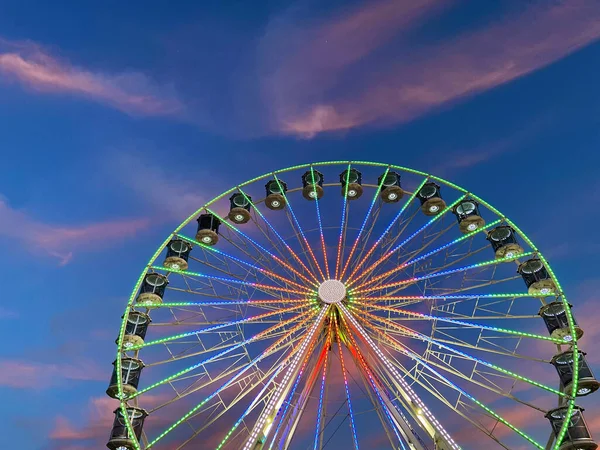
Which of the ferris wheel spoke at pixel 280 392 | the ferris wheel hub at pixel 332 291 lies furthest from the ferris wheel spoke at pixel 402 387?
the ferris wheel spoke at pixel 280 392

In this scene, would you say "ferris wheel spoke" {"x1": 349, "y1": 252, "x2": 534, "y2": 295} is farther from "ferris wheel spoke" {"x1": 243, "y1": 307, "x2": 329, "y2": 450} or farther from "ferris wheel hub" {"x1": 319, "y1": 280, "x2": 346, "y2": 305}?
"ferris wheel spoke" {"x1": 243, "y1": 307, "x2": 329, "y2": 450}

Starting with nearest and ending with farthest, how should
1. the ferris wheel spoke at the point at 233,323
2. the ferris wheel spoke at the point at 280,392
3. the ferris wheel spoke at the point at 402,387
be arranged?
the ferris wheel spoke at the point at 402,387 < the ferris wheel spoke at the point at 280,392 < the ferris wheel spoke at the point at 233,323

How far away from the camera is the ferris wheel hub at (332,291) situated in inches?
720

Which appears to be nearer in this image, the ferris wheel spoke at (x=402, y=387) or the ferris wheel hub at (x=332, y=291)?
the ferris wheel spoke at (x=402, y=387)

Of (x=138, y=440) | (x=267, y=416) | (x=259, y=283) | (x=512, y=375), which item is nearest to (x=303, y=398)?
(x=267, y=416)

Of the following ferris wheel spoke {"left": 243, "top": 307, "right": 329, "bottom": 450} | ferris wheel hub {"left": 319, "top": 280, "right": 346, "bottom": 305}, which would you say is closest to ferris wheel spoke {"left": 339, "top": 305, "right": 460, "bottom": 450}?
ferris wheel hub {"left": 319, "top": 280, "right": 346, "bottom": 305}

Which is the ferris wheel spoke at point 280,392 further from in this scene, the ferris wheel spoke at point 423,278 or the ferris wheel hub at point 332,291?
the ferris wheel spoke at point 423,278

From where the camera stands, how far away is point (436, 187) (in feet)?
69.9

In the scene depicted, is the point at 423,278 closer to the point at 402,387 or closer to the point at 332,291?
the point at 332,291

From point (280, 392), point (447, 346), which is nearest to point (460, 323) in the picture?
point (447, 346)

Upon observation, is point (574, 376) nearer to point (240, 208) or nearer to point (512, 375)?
point (512, 375)

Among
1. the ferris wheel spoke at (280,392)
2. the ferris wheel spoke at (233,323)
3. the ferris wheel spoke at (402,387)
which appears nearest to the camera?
the ferris wheel spoke at (402,387)

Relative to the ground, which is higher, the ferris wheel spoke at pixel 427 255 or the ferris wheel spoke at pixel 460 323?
the ferris wheel spoke at pixel 427 255

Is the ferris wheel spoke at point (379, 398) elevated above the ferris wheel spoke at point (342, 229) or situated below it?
below
